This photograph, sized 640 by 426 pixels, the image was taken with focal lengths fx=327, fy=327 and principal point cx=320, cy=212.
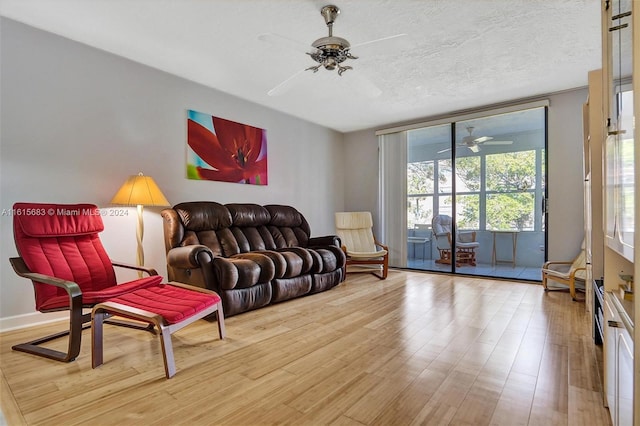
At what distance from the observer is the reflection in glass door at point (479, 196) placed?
176 inches

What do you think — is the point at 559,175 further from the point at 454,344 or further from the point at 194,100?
the point at 194,100

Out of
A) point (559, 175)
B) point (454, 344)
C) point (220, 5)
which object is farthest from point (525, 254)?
point (220, 5)

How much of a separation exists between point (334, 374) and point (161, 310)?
1.09 m

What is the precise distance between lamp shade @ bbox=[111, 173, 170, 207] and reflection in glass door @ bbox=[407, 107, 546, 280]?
3.98 metres

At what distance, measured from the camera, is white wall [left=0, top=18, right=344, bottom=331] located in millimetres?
2646

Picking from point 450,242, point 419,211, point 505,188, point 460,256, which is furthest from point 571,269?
point 419,211

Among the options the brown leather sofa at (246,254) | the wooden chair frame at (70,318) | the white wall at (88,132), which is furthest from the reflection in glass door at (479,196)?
the wooden chair frame at (70,318)

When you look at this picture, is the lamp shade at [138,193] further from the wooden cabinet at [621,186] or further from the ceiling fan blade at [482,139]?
the ceiling fan blade at [482,139]

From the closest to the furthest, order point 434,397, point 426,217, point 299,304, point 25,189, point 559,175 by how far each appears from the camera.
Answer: point 434,397 → point 25,189 → point 299,304 → point 559,175 → point 426,217

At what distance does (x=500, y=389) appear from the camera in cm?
172

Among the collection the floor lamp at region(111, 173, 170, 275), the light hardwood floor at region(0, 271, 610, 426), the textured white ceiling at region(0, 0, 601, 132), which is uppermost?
the textured white ceiling at region(0, 0, 601, 132)

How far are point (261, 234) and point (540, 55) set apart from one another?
3.59 meters

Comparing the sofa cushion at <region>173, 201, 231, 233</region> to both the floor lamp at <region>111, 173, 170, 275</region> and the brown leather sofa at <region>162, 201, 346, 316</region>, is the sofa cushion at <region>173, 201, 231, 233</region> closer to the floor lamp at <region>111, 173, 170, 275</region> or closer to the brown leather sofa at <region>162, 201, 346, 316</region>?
the brown leather sofa at <region>162, 201, 346, 316</region>

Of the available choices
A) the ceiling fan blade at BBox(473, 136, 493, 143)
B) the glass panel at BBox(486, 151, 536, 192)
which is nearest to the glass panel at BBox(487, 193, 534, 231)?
the glass panel at BBox(486, 151, 536, 192)
